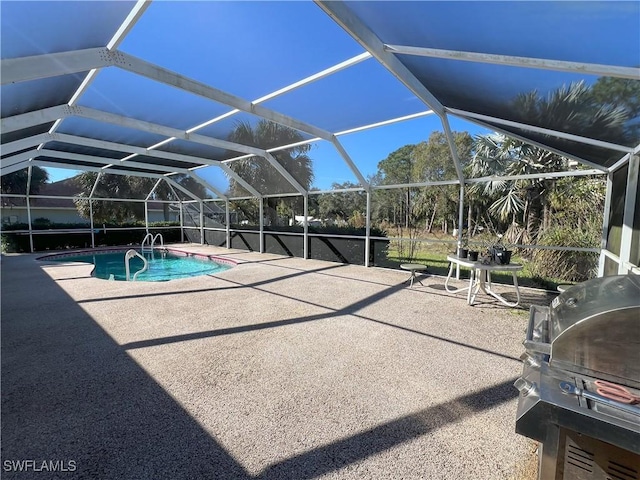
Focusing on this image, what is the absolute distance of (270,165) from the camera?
9.23 metres

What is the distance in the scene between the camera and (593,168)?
5.38 meters

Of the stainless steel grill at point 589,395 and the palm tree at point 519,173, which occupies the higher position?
the palm tree at point 519,173

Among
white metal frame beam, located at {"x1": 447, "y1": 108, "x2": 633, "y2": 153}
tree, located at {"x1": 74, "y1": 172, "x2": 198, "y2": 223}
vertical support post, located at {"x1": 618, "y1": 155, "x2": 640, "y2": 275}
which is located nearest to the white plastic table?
vertical support post, located at {"x1": 618, "y1": 155, "x2": 640, "y2": 275}

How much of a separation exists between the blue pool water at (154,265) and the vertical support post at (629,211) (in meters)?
9.13

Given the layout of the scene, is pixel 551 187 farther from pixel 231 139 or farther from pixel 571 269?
pixel 231 139

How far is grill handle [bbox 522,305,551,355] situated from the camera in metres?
1.36

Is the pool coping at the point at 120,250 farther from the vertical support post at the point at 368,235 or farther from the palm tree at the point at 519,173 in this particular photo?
the palm tree at the point at 519,173

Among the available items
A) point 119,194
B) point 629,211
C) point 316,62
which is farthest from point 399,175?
point 119,194

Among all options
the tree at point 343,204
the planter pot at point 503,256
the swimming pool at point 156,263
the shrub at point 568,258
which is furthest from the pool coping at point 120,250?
the shrub at point 568,258

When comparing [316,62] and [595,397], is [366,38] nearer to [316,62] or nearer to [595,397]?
[316,62]

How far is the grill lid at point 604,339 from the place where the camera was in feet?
3.62

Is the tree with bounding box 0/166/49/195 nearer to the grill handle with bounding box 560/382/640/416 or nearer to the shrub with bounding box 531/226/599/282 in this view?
the grill handle with bounding box 560/382/640/416

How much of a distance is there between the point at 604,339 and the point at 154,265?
1262 centimetres

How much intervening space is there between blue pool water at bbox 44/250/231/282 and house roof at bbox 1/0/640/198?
507 cm
